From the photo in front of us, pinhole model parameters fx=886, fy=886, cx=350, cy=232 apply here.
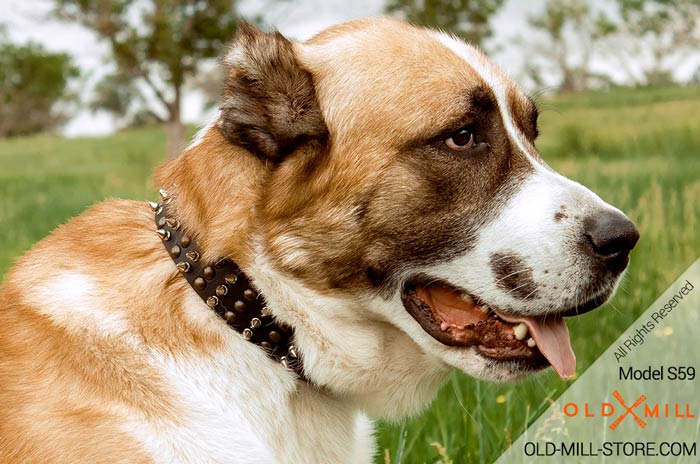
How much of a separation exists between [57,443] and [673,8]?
91.7ft

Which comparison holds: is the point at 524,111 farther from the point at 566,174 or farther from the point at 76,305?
the point at 566,174

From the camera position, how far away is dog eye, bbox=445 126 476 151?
281cm

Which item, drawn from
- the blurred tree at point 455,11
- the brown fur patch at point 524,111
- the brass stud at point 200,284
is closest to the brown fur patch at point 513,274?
the brown fur patch at point 524,111

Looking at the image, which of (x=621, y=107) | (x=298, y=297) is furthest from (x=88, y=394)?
(x=621, y=107)

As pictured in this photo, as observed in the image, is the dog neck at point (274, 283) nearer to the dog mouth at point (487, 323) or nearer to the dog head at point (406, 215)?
the dog head at point (406, 215)

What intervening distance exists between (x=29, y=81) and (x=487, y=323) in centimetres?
3456

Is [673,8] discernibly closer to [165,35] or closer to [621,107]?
[621,107]

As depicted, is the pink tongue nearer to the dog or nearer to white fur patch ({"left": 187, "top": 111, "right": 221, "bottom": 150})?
the dog

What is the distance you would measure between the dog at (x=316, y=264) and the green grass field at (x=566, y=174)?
0.39m

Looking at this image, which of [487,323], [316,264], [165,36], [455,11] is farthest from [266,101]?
[455,11]

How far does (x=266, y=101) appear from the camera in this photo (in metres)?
2.80

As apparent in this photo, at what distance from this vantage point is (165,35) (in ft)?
50.3

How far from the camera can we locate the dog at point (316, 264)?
265 cm

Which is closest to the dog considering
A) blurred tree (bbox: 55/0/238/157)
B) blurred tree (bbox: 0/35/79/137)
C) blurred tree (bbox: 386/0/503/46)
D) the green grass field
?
the green grass field
